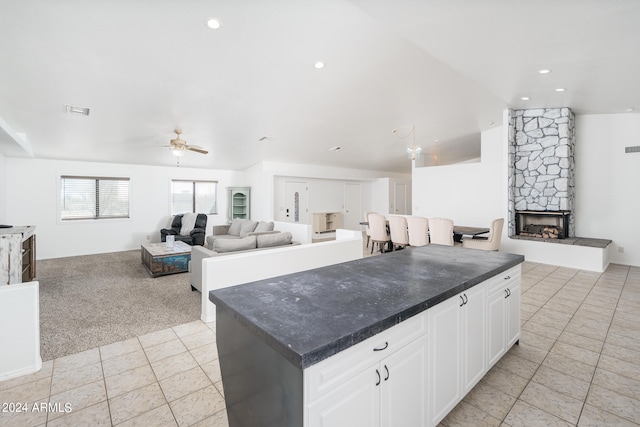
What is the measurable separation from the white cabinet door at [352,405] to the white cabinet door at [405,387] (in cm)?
5

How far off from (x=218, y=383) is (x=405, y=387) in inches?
55.8

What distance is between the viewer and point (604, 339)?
8.77 ft

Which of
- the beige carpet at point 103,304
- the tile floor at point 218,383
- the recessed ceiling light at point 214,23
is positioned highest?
the recessed ceiling light at point 214,23

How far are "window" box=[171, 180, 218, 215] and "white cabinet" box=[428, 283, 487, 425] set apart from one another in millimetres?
7683

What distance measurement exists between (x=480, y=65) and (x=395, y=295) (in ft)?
11.9

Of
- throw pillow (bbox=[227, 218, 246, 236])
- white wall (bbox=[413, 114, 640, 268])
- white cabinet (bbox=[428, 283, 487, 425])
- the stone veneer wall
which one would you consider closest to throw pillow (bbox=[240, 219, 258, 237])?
throw pillow (bbox=[227, 218, 246, 236])

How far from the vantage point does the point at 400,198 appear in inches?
424

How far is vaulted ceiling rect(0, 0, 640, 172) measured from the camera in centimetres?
255

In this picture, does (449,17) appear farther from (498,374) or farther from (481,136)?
(481,136)

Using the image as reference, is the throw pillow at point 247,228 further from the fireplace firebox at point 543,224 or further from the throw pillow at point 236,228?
the fireplace firebox at point 543,224

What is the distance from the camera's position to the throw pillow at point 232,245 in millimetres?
3646

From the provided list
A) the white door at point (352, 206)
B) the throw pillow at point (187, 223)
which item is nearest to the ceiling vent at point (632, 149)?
the white door at point (352, 206)

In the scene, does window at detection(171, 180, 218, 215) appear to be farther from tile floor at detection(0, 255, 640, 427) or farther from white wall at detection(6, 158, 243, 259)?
tile floor at detection(0, 255, 640, 427)

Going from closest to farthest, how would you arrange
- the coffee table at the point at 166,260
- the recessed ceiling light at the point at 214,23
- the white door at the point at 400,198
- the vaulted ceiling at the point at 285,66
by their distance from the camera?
the vaulted ceiling at the point at 285,66 < the recessed ceiling light at the point at 214,23 < the coffee table at the point at 166,260 < the white door at the point at 400,198
